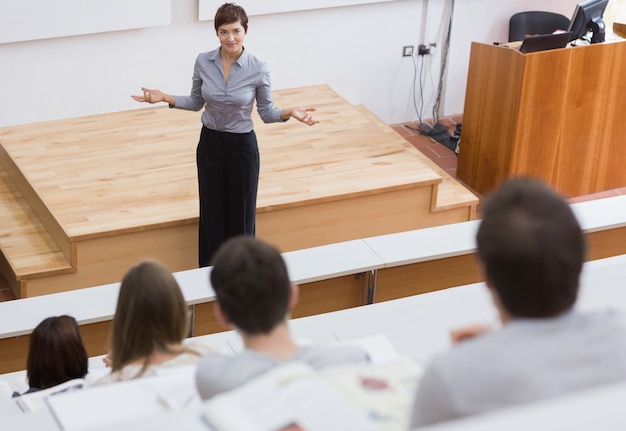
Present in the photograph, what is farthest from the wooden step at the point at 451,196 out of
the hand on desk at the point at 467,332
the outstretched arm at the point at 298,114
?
the hand on desk at the point at 467,332

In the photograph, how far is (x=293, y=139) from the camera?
245 inches

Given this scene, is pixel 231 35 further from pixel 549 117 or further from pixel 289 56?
pixel 289 56

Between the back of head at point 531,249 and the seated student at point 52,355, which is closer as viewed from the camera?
the back of head at point 531,249

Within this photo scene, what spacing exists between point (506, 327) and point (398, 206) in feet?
13.8

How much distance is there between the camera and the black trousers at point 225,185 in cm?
462

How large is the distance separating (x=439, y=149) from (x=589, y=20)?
1473mm

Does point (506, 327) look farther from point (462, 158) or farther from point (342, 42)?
point (342, 42)

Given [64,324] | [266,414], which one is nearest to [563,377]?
[266,414]

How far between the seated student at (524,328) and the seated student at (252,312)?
46 cm

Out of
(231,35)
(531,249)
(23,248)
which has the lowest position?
(23,248)

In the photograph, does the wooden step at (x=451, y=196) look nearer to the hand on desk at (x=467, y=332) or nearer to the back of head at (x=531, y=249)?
the hand on desk at (x=467, y=332)

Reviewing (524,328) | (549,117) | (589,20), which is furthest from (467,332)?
(589,20)

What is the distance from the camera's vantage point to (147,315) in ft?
8.07

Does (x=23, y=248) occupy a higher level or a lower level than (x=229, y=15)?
lower
